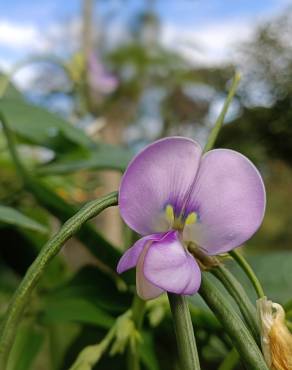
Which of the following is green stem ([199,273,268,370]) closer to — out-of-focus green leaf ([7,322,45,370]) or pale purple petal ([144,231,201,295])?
pale purple petal ([144,231,201,295])

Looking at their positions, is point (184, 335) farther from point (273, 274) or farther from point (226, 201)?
point (273, 274)

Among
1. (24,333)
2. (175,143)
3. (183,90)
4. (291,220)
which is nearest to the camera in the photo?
(175,143)

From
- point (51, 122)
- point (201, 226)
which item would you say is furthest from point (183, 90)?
point (201, 226)

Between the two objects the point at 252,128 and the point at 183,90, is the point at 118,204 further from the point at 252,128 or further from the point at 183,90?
the point at 183,90

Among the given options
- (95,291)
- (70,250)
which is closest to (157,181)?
(95,291)

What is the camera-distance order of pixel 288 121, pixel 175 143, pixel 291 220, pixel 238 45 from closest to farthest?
pixel 175 143
pixel 291 220
pixel 288 121
pixel 238 45

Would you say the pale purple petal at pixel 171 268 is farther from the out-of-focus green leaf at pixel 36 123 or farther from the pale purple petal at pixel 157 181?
the out-of-focus green leaf at pixel 36 123
